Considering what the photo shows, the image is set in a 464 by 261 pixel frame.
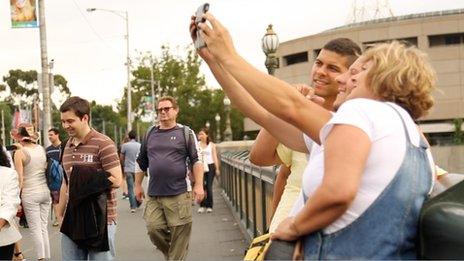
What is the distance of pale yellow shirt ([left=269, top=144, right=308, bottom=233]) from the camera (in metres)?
3.81

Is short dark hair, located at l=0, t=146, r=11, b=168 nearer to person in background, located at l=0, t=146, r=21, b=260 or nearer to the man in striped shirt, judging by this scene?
person in background, located at l=0, t=146, r=21, b=260

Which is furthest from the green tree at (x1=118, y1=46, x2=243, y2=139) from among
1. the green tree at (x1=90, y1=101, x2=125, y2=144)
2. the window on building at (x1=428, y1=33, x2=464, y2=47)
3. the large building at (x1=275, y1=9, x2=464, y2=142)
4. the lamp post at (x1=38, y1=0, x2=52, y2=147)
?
the green tree at (x1=90, y1=101, x2=125, y2=144)

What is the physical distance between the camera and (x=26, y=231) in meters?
12.6

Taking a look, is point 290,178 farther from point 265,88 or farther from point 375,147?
point 375,147

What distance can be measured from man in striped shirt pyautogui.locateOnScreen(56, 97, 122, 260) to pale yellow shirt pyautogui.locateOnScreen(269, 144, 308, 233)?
209 centimetres

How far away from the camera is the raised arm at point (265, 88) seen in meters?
2.51

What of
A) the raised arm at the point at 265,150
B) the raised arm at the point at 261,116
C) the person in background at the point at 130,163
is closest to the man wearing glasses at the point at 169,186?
the raised arm at the point at 265,150

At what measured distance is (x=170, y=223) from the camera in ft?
23.7

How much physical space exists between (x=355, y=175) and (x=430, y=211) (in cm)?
28

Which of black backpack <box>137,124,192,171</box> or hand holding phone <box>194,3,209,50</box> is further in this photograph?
black backpack <box>137,124,192,171</box>

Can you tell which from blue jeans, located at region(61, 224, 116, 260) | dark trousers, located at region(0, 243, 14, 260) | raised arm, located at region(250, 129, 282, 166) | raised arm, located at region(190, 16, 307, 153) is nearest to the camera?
raised arm, located at region(190, 16, 307, 153)

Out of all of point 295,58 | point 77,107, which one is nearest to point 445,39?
point 295,58

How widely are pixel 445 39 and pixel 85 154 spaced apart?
71.8 m

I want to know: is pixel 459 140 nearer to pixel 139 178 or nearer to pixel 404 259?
pixel 139 178
